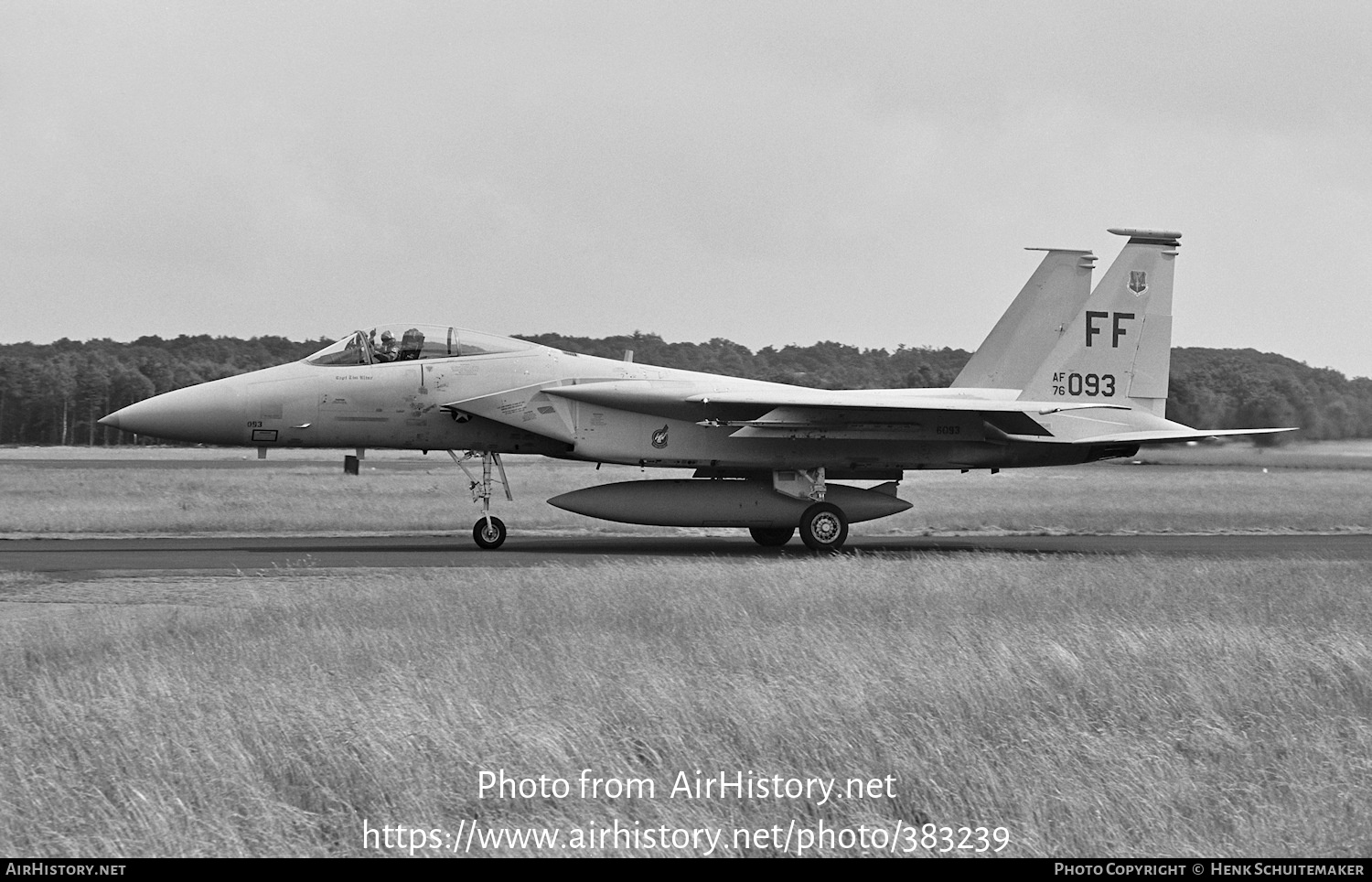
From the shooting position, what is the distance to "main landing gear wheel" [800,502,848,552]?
16.9m

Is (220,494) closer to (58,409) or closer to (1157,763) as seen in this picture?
(1157,763)

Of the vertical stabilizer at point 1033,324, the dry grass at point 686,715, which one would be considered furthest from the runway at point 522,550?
the dry grass at point 686,715

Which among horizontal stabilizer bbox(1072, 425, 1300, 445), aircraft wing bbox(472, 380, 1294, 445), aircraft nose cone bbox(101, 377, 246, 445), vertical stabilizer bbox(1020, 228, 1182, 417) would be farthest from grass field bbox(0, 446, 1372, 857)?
vertical stabilizer bbox(1020, 228, 1182, 417)

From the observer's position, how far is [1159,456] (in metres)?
48.2

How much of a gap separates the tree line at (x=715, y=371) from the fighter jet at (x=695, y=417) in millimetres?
1621

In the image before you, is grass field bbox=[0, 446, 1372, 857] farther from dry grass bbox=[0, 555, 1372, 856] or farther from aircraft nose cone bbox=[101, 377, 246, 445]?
aircraft nose cone bbox=[101, 377, 246, 445]

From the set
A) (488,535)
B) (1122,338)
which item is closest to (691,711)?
(488,535)

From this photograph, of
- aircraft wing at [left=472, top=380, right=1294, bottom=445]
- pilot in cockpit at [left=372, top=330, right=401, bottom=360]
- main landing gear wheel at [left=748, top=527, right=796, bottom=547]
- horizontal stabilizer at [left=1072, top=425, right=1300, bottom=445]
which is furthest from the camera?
main landing gear wheel at [left=748, top=527, right=796, bottom=547]

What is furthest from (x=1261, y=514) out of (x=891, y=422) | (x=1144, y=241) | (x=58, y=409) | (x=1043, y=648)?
(x=58, y=409)

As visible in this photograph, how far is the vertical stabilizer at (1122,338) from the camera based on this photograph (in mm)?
18453

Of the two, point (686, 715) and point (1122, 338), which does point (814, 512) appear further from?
point (686, 715)

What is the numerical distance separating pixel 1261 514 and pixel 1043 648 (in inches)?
730

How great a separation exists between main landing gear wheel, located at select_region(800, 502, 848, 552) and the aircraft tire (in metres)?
4.03

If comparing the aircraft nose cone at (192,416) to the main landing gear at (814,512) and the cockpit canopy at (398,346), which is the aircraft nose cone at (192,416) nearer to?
the cockpit canopy at (398,346)
